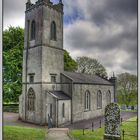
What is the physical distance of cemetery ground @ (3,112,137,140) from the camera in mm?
5059

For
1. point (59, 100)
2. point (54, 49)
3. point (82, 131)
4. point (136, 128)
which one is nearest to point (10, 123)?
point (59, 100)

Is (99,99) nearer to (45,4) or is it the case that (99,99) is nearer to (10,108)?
(10,108)

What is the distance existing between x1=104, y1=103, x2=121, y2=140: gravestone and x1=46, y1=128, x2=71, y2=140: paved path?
899 millimetres

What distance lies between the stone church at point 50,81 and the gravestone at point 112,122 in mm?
144

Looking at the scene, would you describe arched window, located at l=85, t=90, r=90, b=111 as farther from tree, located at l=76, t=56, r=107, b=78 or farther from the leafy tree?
the leafy tree

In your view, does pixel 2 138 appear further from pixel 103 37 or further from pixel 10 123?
pixel 103 37

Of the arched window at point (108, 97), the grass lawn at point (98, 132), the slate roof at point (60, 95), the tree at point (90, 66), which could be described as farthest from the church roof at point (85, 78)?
the grass lawn at point (98, 132)

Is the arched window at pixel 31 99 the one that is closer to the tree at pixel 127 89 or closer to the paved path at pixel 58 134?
the paved path at pixel 58 134

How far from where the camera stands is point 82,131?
5.27 meters

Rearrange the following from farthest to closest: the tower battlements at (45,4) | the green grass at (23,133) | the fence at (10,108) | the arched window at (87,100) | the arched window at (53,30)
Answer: the arched window at (87,100) < the arched window at (53,30) < the tower battlements at (45,4) < the fence at (10,108) < the green grass at (23,133)

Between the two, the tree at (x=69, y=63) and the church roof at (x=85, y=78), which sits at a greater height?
the tree at (x=69, y=63)

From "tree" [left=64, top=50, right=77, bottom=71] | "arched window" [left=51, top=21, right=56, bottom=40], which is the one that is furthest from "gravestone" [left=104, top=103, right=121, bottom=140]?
"arched window" [left=51, top=21, right=56, bottom=40]

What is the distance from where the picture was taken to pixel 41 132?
202 inches

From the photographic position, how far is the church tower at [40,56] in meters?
5.34
